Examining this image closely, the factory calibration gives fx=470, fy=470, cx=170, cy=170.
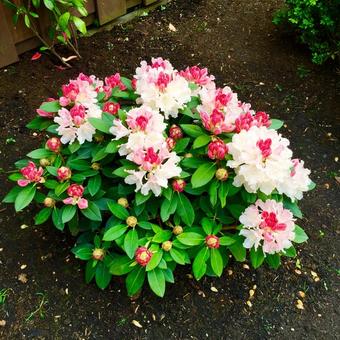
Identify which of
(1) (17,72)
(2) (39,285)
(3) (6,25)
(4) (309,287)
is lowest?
(4) (309,287)

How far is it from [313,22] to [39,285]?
241cm

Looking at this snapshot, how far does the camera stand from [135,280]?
69.7 inches

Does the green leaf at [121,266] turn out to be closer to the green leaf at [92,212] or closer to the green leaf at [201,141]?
the green leaf at [92,212]

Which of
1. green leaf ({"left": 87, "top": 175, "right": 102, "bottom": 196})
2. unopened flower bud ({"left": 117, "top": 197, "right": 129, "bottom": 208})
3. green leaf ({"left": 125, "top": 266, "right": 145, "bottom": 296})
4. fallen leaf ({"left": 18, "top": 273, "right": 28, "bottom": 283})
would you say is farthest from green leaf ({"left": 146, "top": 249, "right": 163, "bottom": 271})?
fallen leaf ({"left": 18, "top": 273, "right": 28, "bottom": 283})

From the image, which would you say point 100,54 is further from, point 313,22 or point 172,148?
point 172,148

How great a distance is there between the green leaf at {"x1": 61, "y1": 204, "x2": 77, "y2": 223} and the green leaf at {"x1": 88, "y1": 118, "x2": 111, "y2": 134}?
0.31m

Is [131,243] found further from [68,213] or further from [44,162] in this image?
[44,162]

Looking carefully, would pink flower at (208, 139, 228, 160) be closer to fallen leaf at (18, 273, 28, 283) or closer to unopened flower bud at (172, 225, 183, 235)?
unopened flower bud at (172, 225, 183, 235)

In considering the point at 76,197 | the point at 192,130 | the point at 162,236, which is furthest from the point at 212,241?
the point at 76,197

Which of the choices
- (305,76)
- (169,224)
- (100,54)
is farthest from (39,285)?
(305,76)

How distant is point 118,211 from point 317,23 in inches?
86.5

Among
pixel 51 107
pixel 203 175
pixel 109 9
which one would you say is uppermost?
pixel 51 107

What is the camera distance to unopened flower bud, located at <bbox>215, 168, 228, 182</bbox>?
1661 mm

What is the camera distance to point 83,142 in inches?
70.4
